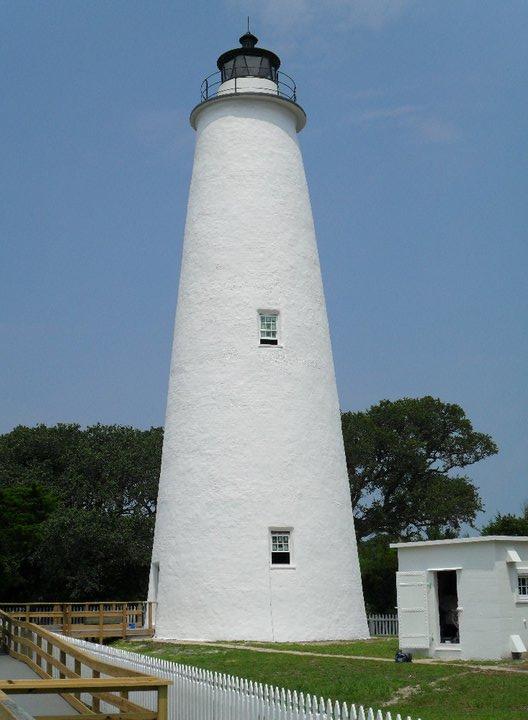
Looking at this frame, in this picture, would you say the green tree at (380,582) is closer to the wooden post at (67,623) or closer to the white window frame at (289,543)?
the white window frame at (289,543)

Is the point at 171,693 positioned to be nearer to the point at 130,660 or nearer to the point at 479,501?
the point at 130,660

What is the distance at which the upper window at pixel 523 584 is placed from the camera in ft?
60.8

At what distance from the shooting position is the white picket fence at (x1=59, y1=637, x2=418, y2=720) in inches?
366

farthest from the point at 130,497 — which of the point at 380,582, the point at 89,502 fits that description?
the point at 380,582

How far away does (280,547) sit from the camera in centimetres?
2352

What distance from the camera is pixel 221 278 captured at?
2494cm

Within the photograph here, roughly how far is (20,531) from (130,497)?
7.34 m

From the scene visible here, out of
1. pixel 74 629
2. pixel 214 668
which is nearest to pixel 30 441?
pixel 74 629

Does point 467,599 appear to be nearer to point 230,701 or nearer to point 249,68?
point 230,701

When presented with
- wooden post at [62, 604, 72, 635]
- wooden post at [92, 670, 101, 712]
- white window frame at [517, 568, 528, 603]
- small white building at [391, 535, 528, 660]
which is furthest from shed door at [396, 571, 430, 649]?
wooden post at [62, 604, 72, 635]

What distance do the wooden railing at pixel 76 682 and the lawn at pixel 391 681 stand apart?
8.99 ft

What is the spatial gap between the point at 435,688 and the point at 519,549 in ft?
20.5

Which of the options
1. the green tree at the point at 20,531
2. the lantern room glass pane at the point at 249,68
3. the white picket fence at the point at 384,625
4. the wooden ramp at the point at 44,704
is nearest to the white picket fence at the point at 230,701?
the wooden ramp at the point at 44,704

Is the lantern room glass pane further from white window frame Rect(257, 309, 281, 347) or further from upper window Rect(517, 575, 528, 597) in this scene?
upper window Rect(517, 575, 528, 597)
